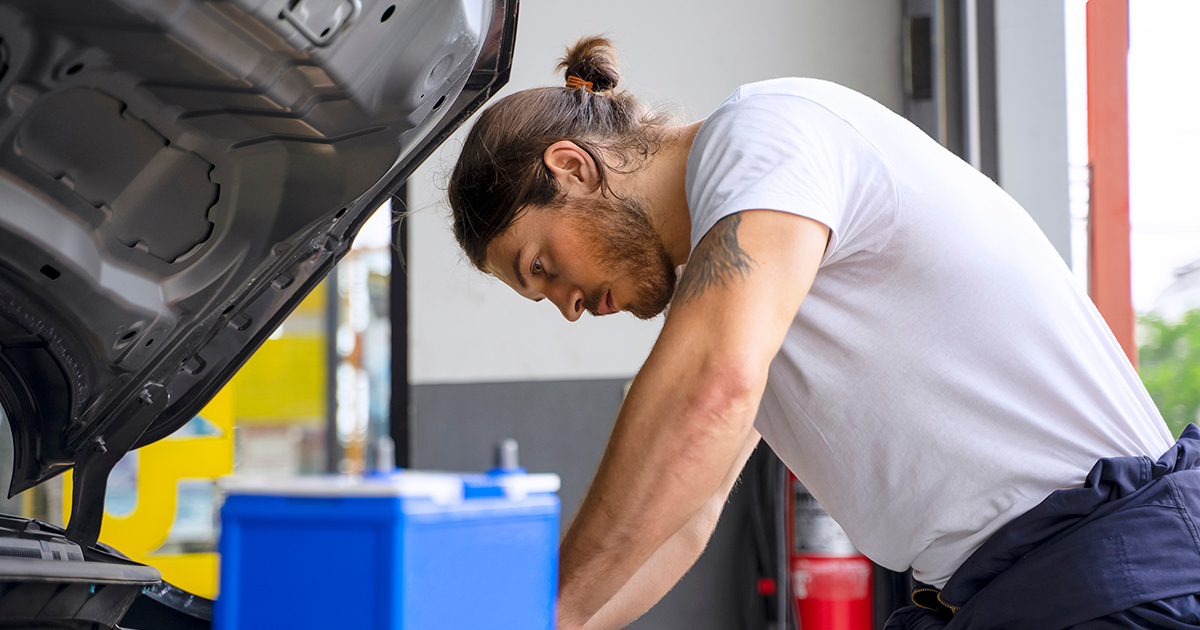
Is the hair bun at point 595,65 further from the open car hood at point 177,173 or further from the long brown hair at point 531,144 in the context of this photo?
the open car hood at point 177,173

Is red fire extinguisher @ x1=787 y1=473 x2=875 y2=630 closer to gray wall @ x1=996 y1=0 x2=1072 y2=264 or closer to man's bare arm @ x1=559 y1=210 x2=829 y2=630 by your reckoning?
gray wall @ x1=996 y1=0 x2=1072 y2=264

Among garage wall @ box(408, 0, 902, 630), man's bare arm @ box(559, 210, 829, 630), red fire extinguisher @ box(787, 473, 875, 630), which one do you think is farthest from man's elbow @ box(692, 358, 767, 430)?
garage wall @ box(408, 0, 902, 630)

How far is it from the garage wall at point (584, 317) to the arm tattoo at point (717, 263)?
84.4 inches

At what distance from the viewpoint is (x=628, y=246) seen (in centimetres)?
112

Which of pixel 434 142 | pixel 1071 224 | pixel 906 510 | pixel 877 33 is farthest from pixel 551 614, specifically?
pixel 877 33

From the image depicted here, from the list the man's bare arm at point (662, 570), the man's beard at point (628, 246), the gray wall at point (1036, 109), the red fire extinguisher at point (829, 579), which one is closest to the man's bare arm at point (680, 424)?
the man's bare arm at point (662, 570)

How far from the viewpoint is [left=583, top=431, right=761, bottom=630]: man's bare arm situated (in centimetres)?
102

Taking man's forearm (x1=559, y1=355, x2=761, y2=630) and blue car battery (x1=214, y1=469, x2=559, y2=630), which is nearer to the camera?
blue car battery (x1=214, y1=469, x2=559, y2=630)

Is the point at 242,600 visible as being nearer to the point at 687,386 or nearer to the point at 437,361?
the point at 687,386

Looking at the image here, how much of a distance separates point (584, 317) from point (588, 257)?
1.75 metres

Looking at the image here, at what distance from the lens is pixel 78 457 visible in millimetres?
1248

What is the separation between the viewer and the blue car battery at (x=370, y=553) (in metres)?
0.45

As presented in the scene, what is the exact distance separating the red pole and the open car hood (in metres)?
1.98

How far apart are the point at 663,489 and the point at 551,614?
0.14 meters
